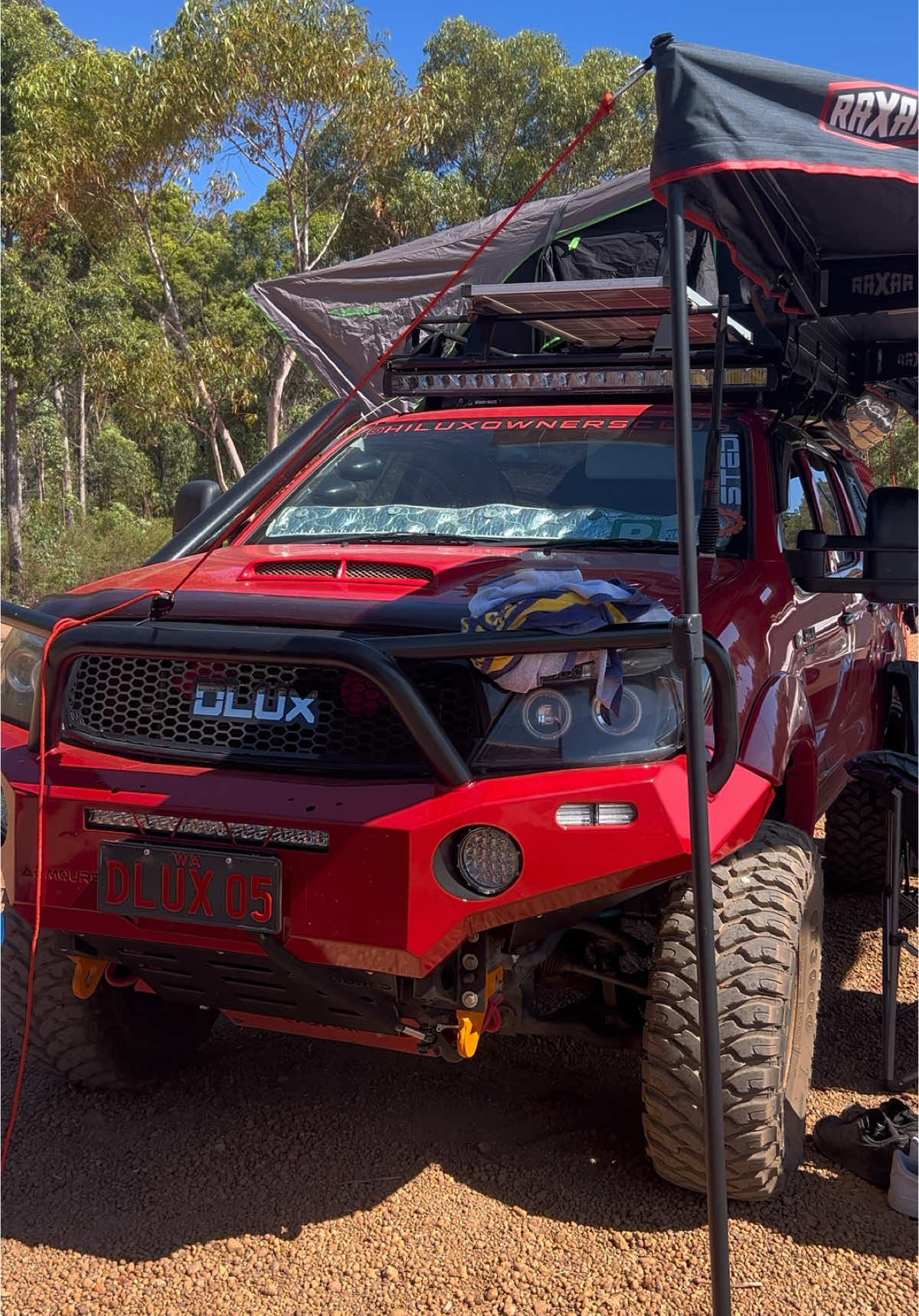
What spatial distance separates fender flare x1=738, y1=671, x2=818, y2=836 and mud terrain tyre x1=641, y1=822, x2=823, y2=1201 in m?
0.28

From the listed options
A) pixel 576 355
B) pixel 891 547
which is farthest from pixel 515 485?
pixel 891 547

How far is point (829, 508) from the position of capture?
4.93 metres

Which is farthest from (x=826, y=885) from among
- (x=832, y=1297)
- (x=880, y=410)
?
(x=832, y=1297)

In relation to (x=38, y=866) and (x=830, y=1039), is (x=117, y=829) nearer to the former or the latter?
(x=38, y=866)

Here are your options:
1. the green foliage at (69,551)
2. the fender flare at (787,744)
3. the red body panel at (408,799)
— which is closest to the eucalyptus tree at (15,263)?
the green foliage at (69,551)

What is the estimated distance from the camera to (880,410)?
5770 millimetres

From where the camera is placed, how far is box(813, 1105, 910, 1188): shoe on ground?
3227mm

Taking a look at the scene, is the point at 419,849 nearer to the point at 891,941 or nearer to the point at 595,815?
the point at 595,815

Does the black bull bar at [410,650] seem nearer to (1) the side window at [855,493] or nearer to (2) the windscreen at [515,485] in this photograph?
(2) the windscreen at [515,485]

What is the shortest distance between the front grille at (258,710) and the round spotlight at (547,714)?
126 millimetres

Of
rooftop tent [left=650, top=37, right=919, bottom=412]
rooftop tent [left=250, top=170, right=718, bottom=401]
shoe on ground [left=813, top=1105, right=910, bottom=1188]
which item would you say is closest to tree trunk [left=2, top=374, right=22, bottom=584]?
rooftop tent [left=250, top=170, right=718, bottom=401]

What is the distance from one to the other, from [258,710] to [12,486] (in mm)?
17770

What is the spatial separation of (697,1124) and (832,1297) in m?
Result: 0.46

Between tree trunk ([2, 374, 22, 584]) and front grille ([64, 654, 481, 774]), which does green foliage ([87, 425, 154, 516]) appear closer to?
tree trunk ([2, 374, 22, 584])
